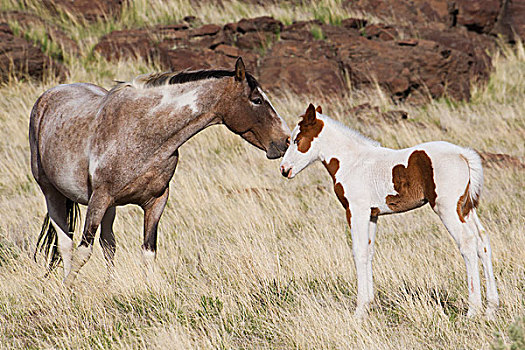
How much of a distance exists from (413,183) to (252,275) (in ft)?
5.87

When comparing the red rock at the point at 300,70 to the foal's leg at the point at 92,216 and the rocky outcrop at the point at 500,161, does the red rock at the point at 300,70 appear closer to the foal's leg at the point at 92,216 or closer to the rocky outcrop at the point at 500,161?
the rocky outcrop at the point at 500,161

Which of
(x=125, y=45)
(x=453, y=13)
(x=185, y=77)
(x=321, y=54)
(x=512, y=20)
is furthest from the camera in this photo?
(x=512, y=20)

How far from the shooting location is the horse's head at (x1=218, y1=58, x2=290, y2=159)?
15.8ft

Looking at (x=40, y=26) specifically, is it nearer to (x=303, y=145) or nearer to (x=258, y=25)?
(x=258, y=25)

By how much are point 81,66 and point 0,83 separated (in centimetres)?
174

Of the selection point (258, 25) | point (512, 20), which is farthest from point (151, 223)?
point (512, 20)

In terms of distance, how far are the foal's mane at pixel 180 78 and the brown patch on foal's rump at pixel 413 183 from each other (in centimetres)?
139

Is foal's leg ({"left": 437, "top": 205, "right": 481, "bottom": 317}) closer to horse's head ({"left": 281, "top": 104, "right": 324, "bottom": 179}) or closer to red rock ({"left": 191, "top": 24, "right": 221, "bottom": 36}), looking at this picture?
horse's head ({"left": 281, "top": 104, "right": 324, "bottom": 179})

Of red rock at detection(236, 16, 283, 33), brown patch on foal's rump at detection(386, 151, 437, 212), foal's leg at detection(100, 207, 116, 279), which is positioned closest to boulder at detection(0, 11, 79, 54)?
red rock at detection(236, 16, 283, 33)

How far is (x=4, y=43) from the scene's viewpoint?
12.6 metres

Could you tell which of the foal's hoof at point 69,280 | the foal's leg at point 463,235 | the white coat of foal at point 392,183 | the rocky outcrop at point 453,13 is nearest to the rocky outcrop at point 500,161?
the white coat of foal at point 392,183

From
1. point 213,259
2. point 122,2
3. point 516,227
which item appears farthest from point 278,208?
point 122,2

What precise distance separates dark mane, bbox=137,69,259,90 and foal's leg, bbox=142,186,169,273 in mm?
912

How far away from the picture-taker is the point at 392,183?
4223mm
